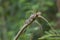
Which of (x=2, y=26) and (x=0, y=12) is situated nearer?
(x=2, y=26)

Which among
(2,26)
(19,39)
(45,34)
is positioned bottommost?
(19,39)

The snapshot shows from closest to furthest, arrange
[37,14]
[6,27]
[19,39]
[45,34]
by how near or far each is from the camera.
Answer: [37,14] → [19,39] → [45,34] → [6,27]

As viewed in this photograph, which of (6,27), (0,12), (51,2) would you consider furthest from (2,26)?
(51,2)

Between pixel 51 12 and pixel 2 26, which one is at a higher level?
pixel 51 12

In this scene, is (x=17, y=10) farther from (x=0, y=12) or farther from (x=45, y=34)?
(x=45, y=34)

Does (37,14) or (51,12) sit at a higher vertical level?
(51,12)

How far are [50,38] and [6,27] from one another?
2348mm

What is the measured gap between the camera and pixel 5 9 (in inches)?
166

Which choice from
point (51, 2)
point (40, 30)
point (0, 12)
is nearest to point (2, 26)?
point (0, 12)

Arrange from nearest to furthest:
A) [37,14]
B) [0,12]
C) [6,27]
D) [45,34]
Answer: [37,14], [45,34], [6,27], [0,12]

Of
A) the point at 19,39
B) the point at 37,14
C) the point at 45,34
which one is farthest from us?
the point at 45,34

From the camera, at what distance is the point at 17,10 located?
162 inches

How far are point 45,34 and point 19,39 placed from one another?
18cm

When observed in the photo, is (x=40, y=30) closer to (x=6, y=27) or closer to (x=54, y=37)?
(x=54, y=37)
